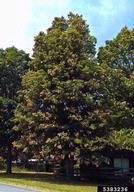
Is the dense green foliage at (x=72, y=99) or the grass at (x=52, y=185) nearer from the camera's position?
the grass at (x=52, y=185)

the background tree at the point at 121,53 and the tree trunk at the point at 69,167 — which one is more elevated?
the background tree at the point at 121,53

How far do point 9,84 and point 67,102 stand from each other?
12.9 metres

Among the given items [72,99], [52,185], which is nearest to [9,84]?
[72,99]

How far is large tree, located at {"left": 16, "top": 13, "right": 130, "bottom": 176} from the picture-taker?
30.8 metres

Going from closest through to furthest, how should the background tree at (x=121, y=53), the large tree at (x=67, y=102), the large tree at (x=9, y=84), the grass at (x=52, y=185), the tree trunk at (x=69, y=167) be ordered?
the grass at (x=52, y=185)
the large tree at (x=67, y=102)
the tree trunk at (x=69, y=167)
the background tree at (x=121, y=53)
the large tree at (x=9, y=84)

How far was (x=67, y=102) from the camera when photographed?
1260 inches

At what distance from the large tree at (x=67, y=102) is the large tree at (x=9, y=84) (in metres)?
4.39

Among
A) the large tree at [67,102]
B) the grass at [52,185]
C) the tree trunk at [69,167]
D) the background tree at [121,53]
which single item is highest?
the background tree at [121,53]

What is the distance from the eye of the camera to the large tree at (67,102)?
101 ft

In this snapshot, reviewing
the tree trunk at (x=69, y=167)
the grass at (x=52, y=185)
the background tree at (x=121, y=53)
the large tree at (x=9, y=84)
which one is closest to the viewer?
the grass at (x=52, y=185)

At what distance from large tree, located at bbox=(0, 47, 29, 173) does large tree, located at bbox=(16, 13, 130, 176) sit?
14.4 feet

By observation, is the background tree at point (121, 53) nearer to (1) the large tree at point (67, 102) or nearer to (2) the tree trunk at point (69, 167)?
(1) the large tree at point (67, 102)

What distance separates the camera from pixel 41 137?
105ft

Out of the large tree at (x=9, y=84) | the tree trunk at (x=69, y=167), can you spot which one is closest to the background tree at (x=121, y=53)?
the large tree at (x=9, y=84)
